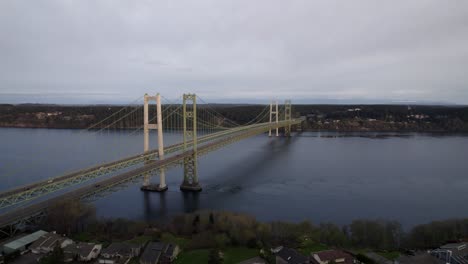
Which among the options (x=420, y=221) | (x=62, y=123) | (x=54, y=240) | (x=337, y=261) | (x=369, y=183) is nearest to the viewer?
(x=337, y=261)

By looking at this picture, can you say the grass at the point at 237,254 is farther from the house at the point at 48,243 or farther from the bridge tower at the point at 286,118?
the bridge tower at the point at 286,118

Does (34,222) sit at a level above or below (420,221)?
above

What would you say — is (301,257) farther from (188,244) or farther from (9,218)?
(9,218)

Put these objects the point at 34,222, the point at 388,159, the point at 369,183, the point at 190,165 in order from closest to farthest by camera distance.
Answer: the point at 34,222 → the point at 190,165 → the point at 369,183 → the point at 388,159

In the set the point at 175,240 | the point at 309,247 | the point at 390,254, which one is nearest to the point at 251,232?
the point at 309,247

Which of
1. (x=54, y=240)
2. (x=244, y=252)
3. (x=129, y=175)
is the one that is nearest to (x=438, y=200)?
(x=244, y=252)

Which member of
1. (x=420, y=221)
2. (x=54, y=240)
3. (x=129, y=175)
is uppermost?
(x=129, y=175)

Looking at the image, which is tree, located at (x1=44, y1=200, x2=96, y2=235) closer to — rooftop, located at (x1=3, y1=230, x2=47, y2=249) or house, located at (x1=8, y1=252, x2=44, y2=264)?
rooftop, located at (x1=3, y1=230, x2=47, y2=249)
